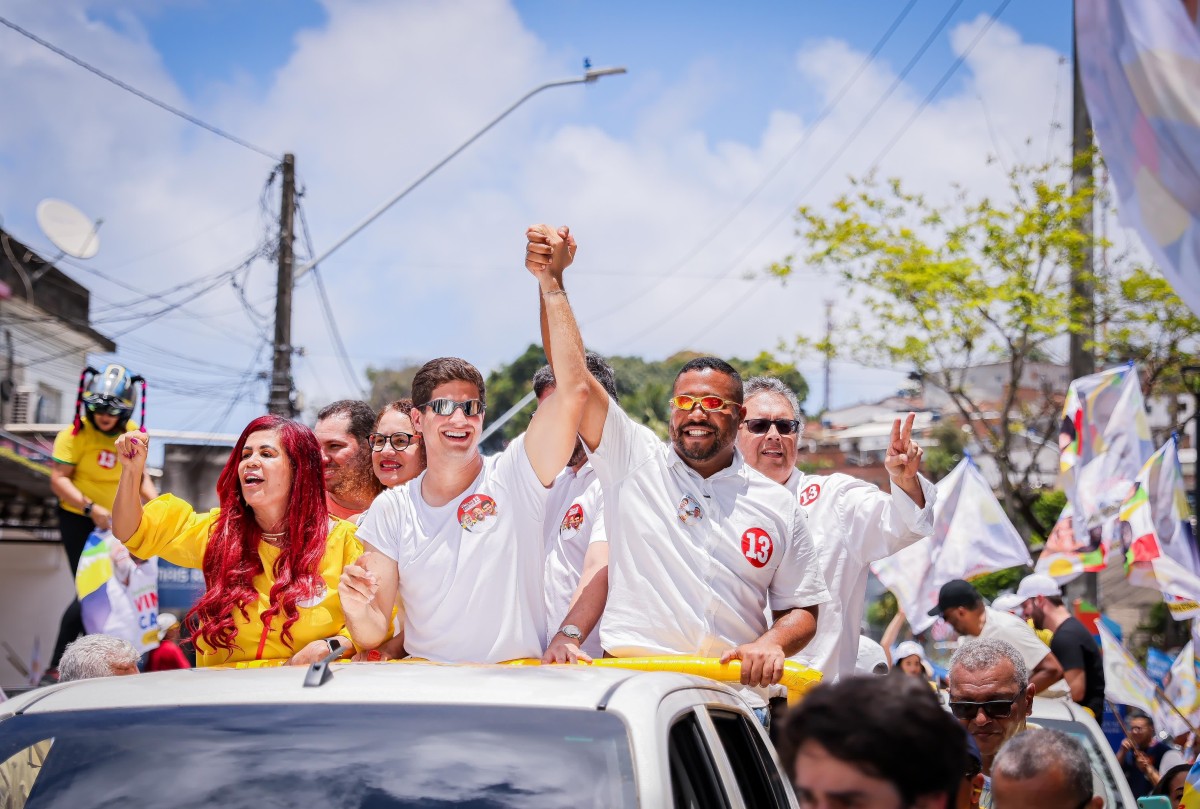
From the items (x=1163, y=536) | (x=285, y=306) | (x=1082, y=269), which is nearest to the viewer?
(x=1163, y=536)

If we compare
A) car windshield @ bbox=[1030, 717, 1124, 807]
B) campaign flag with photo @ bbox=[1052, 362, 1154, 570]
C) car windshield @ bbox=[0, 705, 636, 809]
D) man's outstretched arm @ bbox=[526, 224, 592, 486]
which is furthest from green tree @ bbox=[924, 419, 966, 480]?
car windshield @ bbox=[0, 705, 636, 809]

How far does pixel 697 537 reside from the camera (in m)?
4.45

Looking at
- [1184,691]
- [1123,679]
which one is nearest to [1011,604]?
[1123,679]

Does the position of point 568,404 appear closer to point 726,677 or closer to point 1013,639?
point 726,677

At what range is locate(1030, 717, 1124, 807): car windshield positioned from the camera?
6.28 metres

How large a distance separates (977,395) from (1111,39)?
52630 millimetres

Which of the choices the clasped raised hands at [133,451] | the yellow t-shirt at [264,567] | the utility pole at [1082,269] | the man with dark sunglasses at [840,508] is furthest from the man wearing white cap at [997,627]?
the utility pole at [1082,269]

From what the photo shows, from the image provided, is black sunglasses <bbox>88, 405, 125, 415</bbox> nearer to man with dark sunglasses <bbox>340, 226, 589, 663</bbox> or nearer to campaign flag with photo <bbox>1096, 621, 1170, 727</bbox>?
man with dark sunglasses <bbox>340, 226, 589, 663</bbox>

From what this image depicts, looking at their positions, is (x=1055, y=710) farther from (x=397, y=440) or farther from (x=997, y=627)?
(x=397, y=440)

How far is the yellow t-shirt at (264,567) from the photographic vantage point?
439 cm

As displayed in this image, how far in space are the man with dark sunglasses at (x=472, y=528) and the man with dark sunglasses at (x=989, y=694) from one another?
162 cm

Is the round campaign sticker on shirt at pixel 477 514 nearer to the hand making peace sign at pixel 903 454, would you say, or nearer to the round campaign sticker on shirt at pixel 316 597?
the round campaign sticker on shirt at pixel 316 597

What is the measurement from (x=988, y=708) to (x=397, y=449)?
8.63ft

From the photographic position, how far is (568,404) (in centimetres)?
Result: 440
